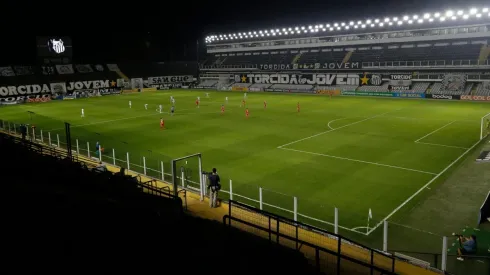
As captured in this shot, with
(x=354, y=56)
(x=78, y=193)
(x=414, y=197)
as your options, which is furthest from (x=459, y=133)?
(x=354, y=56)

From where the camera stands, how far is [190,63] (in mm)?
95188

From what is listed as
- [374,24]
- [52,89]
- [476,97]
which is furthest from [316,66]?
[52,89]

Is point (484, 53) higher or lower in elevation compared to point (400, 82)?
higher

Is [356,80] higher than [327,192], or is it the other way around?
[356,80]

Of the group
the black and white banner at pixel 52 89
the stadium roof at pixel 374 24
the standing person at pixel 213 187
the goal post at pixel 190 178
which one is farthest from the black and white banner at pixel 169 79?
the standing person at pixel 213 187

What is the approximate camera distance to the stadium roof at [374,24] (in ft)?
191

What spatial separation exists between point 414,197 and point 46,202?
46.4 feet

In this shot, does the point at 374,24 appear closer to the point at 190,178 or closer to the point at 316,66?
the point at 316,66

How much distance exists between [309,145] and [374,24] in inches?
2030

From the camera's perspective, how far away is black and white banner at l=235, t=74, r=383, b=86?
67.1 m

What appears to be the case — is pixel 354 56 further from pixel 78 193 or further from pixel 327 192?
pixel 78 193

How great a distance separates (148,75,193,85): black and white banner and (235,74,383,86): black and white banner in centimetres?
1282

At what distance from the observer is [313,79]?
75.2m

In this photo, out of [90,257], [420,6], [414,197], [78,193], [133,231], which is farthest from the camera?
[420,6]
